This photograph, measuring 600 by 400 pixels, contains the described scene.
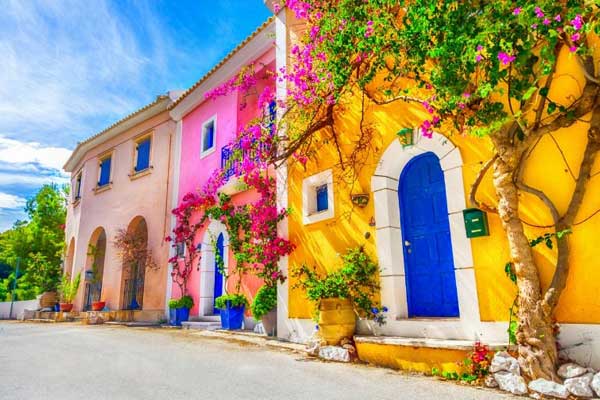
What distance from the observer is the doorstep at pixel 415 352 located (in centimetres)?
413

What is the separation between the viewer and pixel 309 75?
257 inches

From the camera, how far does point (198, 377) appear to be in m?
4.34

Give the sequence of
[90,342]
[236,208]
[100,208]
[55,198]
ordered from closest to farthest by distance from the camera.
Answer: [90,342], [236,208], [100,208], [55,198]

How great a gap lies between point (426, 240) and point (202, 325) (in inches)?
248

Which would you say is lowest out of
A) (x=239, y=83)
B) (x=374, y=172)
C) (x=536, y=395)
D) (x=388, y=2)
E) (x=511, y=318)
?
(x=536, y=395)

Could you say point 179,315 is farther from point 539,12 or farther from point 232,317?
point 539,12

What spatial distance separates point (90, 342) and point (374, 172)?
6.32 meters

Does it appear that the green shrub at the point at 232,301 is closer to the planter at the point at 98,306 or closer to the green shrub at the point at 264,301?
the green shrub at the point at 264,301

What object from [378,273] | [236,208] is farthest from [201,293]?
[378,273]

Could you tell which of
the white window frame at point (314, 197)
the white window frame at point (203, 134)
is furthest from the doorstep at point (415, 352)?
the white window frame at point (203, 134)

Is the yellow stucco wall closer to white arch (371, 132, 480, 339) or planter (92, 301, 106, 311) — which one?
white arch (371, 132, 480, 339)

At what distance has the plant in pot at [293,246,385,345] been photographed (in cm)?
542

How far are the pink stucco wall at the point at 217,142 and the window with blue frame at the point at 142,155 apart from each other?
7.55 feet

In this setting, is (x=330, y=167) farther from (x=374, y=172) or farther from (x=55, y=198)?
(x=55, y=198)
